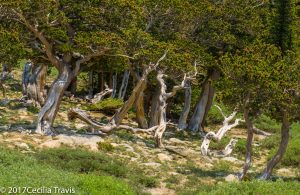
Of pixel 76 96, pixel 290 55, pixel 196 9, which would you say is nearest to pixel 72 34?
pixel 196 9

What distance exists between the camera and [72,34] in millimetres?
23219

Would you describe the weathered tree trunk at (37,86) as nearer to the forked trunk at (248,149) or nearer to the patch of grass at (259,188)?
the forked trunk at (248,149)

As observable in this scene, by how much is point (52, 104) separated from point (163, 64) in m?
5.52

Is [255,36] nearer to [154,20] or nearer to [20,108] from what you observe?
[154,20]

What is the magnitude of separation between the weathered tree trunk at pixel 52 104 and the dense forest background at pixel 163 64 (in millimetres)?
45

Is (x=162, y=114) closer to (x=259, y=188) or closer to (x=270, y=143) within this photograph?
(x=270, y=143)

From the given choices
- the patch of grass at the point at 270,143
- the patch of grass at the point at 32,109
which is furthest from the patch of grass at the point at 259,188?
the patch of grass at the point at 32,109

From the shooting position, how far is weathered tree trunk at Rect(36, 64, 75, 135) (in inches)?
885

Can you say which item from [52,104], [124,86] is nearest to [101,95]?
[124,86]

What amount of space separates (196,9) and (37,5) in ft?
31.2

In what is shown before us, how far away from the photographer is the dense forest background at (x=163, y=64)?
18000mm

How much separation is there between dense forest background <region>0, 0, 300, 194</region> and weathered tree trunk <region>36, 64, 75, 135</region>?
45 millimetres

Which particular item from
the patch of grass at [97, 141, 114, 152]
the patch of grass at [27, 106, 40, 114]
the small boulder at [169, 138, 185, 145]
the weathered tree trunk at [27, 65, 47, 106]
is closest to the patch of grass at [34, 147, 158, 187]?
the patch of grass at [97, 141, 114, 152]

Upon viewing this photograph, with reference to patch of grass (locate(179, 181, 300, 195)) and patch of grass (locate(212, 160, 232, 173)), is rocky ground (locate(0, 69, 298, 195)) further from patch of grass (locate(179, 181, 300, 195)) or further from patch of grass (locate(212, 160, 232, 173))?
patch of grass (locate(179, 181, 300, 195))
